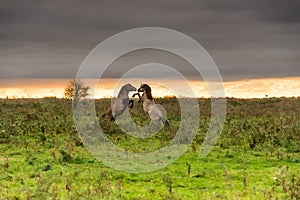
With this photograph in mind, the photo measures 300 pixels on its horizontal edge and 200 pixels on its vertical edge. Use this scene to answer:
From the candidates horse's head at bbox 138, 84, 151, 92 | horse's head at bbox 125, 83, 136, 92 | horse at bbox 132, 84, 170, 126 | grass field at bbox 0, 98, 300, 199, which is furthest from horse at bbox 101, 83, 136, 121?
grass field at bbox 0, 98, 300, 199

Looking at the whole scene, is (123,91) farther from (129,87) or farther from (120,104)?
(120,104)

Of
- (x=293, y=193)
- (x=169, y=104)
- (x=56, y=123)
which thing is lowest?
(x=293, y=193)

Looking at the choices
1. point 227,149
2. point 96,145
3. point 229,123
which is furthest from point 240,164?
point 229,123

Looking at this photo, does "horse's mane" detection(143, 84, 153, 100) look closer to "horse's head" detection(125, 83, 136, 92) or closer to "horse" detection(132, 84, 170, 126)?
"horse" detection(132, 84, 170, 126)

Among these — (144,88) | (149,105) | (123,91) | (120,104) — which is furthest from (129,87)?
(149,105)

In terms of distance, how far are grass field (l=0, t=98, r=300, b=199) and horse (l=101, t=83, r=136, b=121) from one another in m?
1.23

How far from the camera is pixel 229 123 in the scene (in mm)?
32531

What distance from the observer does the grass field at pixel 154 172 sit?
1395 cm

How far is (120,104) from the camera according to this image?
3466cm

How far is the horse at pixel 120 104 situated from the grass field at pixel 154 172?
1.23m

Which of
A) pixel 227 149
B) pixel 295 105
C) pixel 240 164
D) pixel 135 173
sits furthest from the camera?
pixel 295 105

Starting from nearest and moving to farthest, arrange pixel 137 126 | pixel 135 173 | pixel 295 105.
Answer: pixel 135 173 → pixel 137 126 → pixel 295 105

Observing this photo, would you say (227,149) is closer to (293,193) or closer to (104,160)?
(104,160)

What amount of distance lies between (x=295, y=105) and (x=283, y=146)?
2303cm
